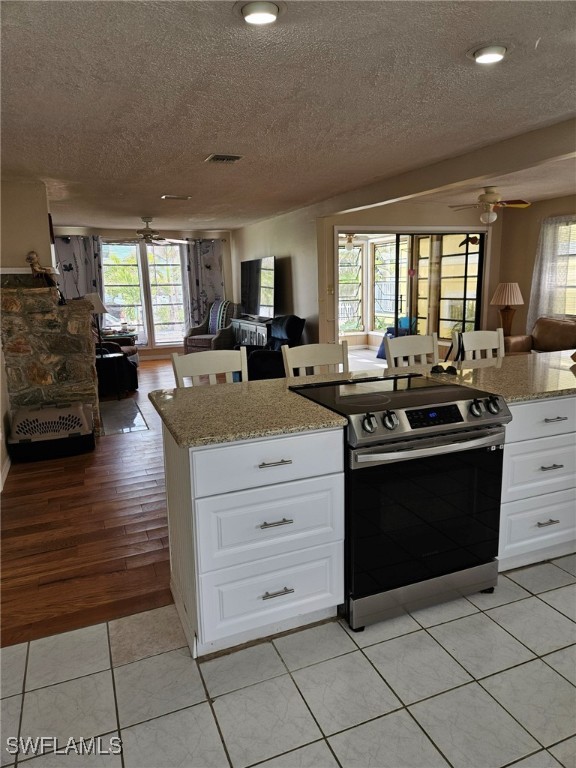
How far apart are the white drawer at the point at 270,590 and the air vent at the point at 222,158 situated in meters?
2.96

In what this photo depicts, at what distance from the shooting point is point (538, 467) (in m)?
2.39

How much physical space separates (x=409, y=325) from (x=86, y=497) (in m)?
5.72

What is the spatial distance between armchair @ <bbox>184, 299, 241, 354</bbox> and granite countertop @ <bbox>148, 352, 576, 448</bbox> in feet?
20.4

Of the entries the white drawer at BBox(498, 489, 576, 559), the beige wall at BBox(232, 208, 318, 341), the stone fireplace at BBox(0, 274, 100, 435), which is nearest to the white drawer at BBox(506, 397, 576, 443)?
the white drawer at BBox(498, 489, 576, 559)

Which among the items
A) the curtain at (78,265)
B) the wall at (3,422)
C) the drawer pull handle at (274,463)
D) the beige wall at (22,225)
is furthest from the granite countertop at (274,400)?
the curtain at (78,265)

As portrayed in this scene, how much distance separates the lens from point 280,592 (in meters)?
1.98

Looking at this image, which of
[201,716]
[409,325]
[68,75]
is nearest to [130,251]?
[409,325]

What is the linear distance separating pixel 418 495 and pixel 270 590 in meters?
0.69

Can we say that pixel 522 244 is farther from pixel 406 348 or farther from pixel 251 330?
pixel 406 348

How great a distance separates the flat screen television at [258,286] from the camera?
7.87m

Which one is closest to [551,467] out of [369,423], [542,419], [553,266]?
[542,419]

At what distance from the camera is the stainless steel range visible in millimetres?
1970

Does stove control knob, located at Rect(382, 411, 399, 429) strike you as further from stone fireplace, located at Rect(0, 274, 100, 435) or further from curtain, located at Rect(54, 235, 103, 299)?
curtain, located at Rect(54, 235, 103, 299)

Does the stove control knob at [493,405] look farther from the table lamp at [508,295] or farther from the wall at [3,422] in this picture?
the table lamp at [508,295]
